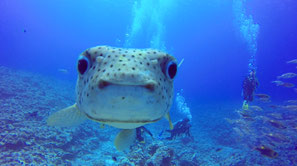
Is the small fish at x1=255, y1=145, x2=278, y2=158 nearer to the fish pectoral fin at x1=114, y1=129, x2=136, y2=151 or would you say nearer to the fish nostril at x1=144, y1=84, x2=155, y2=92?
the fish pectoral fin at x1=114, y1=129, x2=136, y2=151

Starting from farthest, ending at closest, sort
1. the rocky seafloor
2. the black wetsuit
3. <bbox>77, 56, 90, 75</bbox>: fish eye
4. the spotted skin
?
the black wetsuit < the rocky seafloor < <bbox>77, 56, 90, 75</bbox>: fish eye < the spotted skin

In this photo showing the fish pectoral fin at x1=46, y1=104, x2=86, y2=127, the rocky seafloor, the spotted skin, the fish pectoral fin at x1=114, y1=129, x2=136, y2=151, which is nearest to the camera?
the spotted skin

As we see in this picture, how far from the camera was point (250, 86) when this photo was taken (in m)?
10.2

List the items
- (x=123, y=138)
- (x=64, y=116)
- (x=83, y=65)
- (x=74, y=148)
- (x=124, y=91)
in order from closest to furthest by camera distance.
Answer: (x=124, y=91)
(x=83, y=65)
(x=64, y=116)
(x=123, y=138)
(x=74, y=148)

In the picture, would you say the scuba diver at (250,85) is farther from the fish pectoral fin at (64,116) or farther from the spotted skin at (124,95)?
the spotted skin at (124,95)

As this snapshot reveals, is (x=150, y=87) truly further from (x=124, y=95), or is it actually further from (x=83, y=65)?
(x=83, y=65)

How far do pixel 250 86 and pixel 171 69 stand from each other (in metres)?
9.71

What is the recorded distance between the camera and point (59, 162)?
592cm

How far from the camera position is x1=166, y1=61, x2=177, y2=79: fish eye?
2094 millimetres

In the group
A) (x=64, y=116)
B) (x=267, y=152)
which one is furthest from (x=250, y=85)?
(x=64, y=116)

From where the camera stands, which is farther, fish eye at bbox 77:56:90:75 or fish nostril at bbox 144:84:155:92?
fish eye at bbox 77:56:90:75

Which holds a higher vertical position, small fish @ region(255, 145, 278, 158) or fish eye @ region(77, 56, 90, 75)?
small fish @ region(255, 145, 278, 158)

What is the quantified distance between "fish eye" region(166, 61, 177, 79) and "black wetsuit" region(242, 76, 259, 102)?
→ 31.5 ft

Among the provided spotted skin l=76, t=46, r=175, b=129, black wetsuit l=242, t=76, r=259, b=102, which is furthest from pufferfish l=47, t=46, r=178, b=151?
black wetsuit l=242, t=76, r=259, b=102
